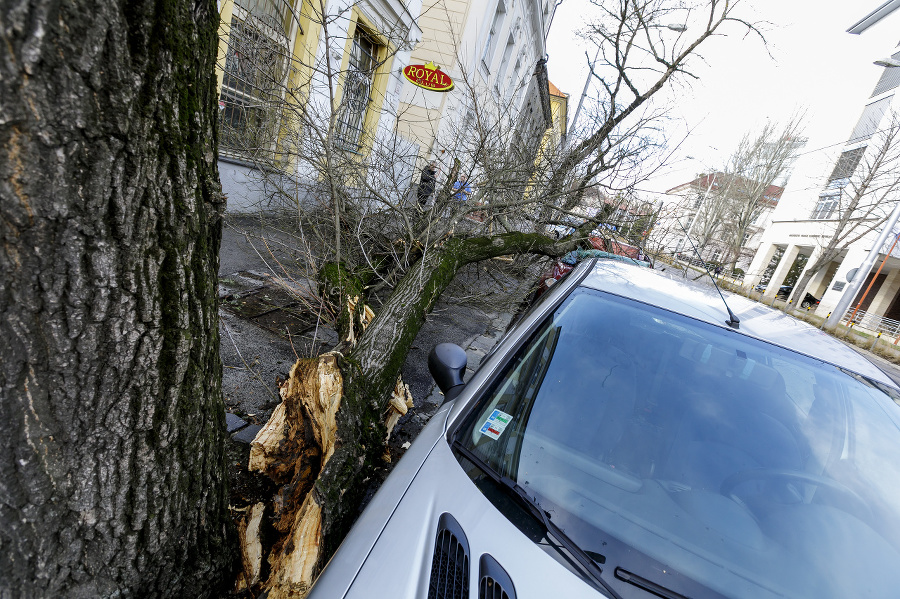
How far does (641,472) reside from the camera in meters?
1.60

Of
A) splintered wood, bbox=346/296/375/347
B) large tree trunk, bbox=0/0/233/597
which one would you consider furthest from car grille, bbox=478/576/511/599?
splintered wood, bbox=346/296/375/347

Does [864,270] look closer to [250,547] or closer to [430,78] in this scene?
[430,78]

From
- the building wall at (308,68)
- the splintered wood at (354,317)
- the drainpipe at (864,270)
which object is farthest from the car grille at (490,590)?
the drainpipe at (864,270)

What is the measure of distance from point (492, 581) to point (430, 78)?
283 inches

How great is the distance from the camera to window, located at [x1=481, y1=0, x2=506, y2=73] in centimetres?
1609

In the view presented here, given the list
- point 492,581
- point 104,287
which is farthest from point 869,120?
point 104,287

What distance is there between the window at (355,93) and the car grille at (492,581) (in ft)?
12.7

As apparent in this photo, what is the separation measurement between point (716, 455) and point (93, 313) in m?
2.01

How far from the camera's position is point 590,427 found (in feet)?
5.70

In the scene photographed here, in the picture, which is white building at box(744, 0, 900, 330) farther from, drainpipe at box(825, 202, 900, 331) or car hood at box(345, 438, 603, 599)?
car hood at box(345, 438, 603, 599)

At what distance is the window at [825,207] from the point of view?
26.5m

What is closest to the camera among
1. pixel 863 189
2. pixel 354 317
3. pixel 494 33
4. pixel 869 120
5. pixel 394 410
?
pixel 394 410

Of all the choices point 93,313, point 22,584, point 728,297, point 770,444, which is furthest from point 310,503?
point 728,297

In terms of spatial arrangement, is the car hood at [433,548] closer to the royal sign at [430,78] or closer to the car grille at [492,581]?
the car grille at [492,581]
